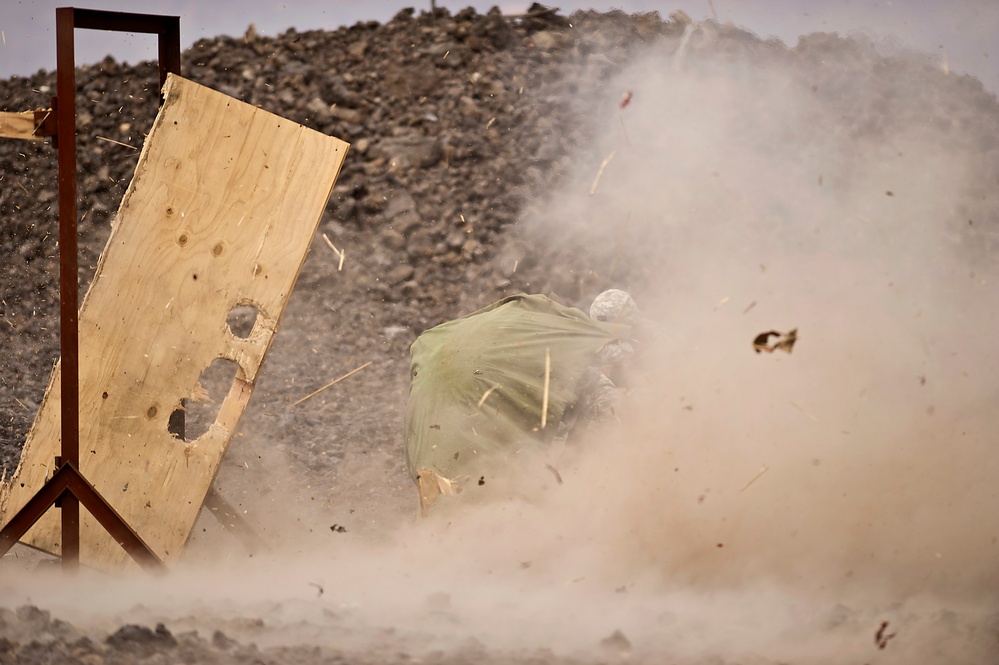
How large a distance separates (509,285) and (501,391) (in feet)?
12.4

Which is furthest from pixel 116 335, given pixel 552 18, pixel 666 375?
pixel 552 18

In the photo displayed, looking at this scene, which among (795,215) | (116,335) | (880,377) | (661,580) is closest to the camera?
(661,580)

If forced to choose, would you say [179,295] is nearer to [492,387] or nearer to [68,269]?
[68,269]

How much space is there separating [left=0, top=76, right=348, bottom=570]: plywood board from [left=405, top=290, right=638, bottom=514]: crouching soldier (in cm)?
64

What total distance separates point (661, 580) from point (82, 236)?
272 inches

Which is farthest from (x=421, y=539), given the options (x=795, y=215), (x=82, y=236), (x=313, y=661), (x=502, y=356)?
(x=82, y=236)

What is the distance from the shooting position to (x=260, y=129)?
2.95 metres

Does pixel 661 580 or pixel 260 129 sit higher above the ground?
pixel 260 129

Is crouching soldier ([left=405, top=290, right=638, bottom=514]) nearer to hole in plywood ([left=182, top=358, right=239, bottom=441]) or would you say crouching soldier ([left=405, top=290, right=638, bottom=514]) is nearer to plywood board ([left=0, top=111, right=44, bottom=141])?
plywood board ([left=0, top=111, right=44, bottom=141])

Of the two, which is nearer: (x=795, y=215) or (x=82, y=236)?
(x=795, y=215)

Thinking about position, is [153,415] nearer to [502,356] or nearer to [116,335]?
[116,335]

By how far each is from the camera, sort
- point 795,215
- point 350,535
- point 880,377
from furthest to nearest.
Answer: point 795,215 < point 350,535 < point 880,377

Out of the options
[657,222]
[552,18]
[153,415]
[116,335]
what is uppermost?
[552,18]

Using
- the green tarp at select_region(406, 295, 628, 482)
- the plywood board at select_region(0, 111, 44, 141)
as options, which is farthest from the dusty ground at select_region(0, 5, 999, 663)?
the plywood board at select_region(0, 111, 44, 141)
